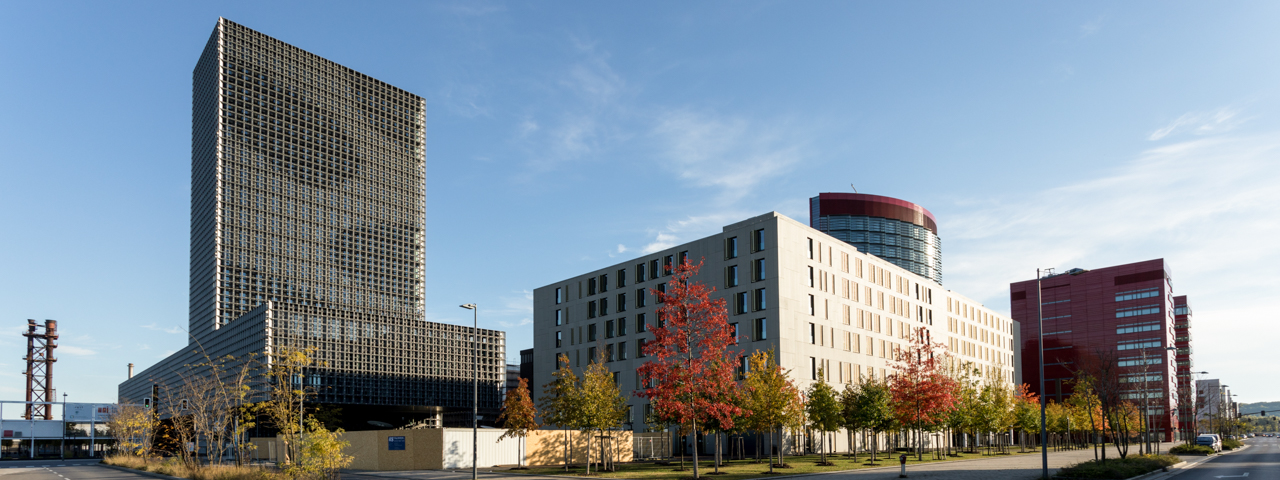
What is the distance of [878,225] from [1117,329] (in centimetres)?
4923

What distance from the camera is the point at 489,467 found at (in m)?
54.0

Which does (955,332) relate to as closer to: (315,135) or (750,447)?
(750,447)

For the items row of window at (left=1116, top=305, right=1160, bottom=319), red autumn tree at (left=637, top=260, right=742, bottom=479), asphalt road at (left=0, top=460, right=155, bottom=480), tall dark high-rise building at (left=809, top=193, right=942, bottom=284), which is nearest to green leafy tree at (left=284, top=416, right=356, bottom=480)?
red autumn tree at (left=637, top=260, right=742, bottom=479)

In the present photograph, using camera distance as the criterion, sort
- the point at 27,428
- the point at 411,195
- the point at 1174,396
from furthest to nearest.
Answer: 1. the point at 411,195
2. the point at 1174,396
3. the point at 27,428

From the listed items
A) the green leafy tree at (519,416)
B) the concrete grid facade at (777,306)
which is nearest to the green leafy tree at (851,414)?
the concrete grid facade at (777,306)

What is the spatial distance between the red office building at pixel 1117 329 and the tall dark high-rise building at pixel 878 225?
24728mm

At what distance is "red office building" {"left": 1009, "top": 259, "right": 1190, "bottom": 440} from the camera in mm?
150125

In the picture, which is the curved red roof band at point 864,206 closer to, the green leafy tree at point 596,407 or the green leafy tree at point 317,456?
the green leafy tree at point 596,407

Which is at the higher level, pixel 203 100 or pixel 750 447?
pixel 203 100

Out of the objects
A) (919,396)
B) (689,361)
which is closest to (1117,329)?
(919,396)

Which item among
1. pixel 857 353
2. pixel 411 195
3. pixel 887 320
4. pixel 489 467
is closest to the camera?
pixel 489 467

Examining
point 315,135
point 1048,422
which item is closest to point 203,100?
point 315,135

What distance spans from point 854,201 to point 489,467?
452 feet

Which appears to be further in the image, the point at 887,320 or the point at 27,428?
the point at 27,428
